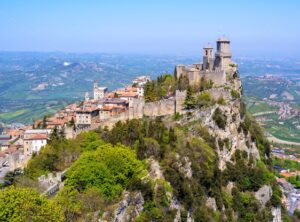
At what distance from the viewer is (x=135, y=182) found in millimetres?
38719

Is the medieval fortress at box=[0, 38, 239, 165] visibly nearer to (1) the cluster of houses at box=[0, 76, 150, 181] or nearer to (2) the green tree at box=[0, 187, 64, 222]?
(1) the cluster of houses at box=[0, 76, 150, 181]

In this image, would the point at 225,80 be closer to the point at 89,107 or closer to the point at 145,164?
the point at 89,107

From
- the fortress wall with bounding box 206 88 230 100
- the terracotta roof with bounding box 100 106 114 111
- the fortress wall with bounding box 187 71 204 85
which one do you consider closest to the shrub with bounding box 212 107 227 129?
the fortress wall with bounding box 206 88 230 100

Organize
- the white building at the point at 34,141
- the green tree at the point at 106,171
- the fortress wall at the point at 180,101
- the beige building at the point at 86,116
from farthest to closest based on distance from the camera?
1. the beige building at the point at 86,116
2. the white building at the point at 34,141
3. the fortress wall at the point at 180,101
4. the green tree at the point at 106,171

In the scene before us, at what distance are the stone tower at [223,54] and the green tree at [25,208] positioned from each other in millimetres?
39935

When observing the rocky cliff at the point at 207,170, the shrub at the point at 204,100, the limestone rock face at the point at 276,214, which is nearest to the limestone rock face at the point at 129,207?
the rocky cliff at the point at 207,170

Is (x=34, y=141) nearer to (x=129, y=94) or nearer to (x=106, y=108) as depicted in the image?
(x=106, y=108)

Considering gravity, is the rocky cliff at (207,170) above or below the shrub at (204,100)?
below

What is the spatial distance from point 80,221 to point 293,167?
9668cm

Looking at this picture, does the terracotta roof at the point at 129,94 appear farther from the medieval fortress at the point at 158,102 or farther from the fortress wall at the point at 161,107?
the fortress wall at the point at 161,107

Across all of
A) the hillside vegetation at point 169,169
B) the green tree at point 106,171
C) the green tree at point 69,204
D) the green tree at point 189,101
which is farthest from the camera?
the green tree at point 189,101

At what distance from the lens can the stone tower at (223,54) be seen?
63.9 metres

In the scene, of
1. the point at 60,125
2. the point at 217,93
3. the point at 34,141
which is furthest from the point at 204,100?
the point at 34,141

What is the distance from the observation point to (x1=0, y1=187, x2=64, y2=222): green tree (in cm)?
2886
